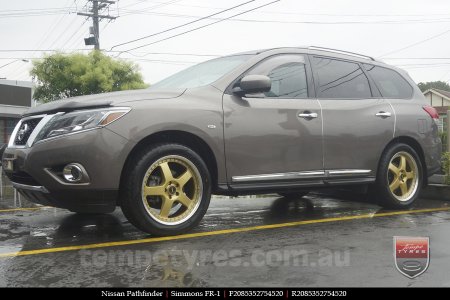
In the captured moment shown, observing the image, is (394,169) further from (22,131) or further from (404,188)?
(22,131)

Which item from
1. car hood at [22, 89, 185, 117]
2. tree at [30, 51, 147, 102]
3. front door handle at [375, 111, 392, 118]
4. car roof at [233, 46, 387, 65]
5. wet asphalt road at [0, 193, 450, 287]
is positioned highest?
tree at [30, 51, 147, 102]

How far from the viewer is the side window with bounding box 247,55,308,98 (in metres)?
4.86

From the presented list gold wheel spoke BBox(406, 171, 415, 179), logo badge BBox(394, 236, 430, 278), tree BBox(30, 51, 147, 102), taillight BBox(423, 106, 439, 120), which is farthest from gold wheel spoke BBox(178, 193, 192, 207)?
tree BBox(30, 51, 147, 102)

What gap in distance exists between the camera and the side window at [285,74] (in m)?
4.86

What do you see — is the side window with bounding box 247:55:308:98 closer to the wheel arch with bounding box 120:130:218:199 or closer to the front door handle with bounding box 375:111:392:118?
the wheel arch with bounding box 120:130:218:199

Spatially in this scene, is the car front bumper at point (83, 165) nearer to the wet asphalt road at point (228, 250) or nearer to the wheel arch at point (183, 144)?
the wheel arch at point (183, 144)

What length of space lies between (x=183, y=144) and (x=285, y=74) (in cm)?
145

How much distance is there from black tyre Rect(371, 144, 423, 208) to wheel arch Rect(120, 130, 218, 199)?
2.25 meters

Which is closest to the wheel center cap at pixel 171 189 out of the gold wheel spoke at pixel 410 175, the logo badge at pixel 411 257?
the logo badge at pixel 411 257

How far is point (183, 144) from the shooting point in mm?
4297

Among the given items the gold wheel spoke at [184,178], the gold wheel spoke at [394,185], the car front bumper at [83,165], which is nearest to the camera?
the car front bumper at [83,165]

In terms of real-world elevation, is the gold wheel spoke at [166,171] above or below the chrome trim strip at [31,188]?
above

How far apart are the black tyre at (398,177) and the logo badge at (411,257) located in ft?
8.16

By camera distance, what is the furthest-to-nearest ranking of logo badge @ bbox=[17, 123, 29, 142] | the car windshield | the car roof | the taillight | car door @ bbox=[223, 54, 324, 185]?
the taillight
the car roof
the car windshield
car door @ bbox=[223, 54, 324, 185]
logo badge @ bbox=[17, 123, 29, 142]
